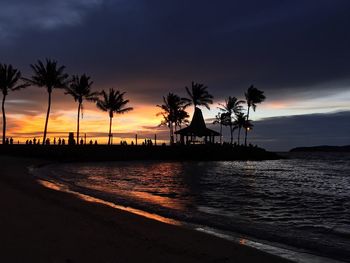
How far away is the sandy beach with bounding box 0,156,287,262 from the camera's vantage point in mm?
5982

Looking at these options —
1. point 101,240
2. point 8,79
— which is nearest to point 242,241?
point 101,240

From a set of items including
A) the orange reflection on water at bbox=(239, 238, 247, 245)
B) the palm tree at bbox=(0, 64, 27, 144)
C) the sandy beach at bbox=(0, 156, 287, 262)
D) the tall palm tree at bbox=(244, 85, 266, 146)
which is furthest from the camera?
the tall palm tree at bbox=(244, 85, 266, 146)

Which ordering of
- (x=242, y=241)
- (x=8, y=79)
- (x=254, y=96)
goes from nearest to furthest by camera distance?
(x=242, y=241)
(x=8, y=79)
(x=254, y=96)

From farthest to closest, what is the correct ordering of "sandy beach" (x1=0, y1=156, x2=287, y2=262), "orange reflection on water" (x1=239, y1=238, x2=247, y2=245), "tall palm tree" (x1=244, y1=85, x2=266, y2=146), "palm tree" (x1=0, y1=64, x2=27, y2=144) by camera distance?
"tall palm tree" (x1=244, y1=85, x2=266, y2=146) → "palm tree" (x1=0, y1=64, x2=27, y2=144) → "orange reflection on water" (x1=239, y1=238, x2=247, y2=245) → "sandy beach" (x1=0, y1=156, x2=287, y2=262)

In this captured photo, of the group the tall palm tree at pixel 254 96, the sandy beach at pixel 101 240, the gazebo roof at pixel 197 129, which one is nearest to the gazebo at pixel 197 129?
the gazebo roof at pixel 197 129

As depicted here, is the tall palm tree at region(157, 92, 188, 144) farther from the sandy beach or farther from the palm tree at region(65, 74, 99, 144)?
the sandy beach

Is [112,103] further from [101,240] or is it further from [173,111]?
[101,240]

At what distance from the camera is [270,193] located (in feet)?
60.3

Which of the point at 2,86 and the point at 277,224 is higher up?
the point at 2,86

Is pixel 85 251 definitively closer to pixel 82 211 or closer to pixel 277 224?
pixel 82 211

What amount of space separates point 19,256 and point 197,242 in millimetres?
3035

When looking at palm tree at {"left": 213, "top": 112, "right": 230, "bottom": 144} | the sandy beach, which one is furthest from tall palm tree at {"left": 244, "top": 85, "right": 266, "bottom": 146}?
the sandy beach

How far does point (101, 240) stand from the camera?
6996 millimetres

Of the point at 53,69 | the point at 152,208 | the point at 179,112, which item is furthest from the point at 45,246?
the point at 179,112
